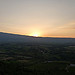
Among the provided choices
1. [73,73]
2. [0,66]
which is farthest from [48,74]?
[0,66]

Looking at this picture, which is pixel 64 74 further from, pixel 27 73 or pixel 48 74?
pixel 27 73

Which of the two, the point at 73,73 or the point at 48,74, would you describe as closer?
the point at 48,74

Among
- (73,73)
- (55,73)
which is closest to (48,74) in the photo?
(55,73)

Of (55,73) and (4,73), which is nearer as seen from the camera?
(4,73)

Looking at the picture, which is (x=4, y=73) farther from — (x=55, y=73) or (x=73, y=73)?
(x=73, y=73)

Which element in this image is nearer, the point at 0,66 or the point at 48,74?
the point at 48,74

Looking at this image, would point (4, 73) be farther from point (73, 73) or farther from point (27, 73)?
point (73, 73)

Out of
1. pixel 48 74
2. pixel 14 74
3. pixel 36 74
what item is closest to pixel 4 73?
pixel 14 74
